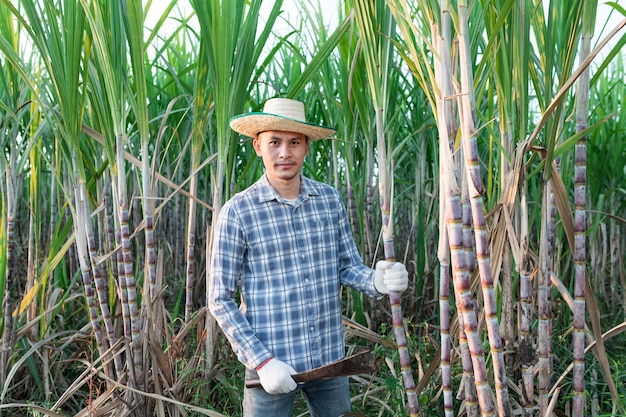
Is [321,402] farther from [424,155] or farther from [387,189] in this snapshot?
[424,155]

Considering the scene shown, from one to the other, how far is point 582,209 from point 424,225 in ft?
4.75

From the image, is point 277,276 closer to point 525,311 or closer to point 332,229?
point 332,229

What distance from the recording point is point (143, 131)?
6.14 feet

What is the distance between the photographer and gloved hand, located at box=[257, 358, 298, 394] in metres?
1.34

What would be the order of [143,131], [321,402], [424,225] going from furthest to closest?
[424,225], [143,131], [321,402]

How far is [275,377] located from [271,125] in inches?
22.0

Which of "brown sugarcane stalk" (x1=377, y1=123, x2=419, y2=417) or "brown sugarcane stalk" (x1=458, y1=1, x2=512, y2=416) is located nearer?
"brown sugarcane stalk" (x1=458, y1=1, x2=512, y2=416)

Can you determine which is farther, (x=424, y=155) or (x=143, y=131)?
(x=424, y=155)

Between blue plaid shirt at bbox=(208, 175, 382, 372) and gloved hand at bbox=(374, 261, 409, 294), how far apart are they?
0.05 metres

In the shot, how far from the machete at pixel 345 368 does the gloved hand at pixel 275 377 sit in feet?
0.10

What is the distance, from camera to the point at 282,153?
147 centimetres

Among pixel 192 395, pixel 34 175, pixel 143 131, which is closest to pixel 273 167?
pixel 143 131

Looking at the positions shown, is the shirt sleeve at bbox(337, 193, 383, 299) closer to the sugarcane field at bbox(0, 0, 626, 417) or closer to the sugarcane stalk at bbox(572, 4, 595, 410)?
the sugarcane field at bbox(0, 0, 626, 417)

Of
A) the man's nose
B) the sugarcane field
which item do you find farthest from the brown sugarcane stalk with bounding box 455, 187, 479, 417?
the man's nose
